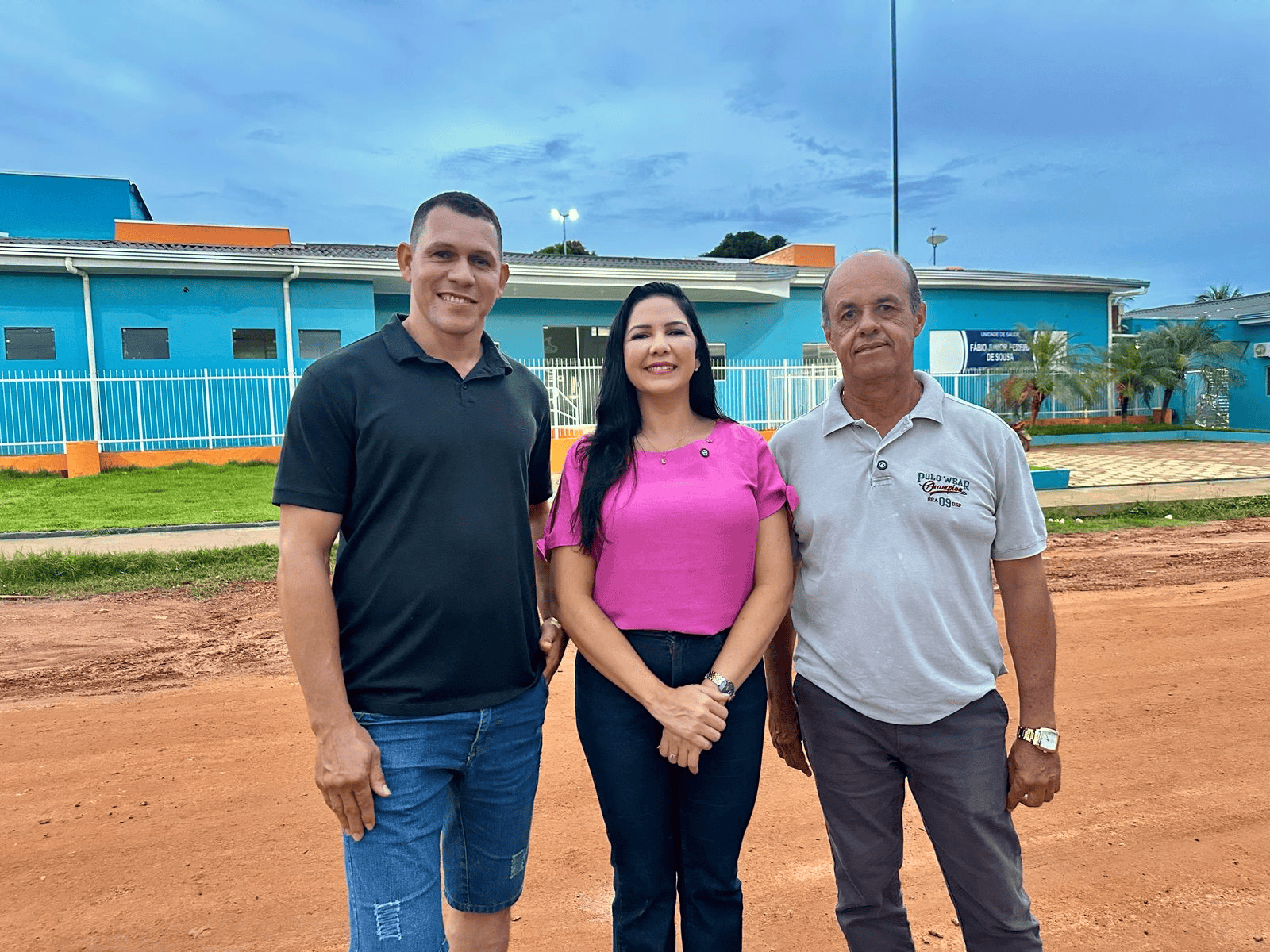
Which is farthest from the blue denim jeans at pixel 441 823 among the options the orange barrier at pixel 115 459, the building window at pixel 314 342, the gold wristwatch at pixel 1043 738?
the building window at pixel 314 342

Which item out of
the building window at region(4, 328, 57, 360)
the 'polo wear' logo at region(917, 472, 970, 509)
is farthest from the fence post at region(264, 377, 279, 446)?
the 'polo wear' logo at region(917, 472, 970, 509)

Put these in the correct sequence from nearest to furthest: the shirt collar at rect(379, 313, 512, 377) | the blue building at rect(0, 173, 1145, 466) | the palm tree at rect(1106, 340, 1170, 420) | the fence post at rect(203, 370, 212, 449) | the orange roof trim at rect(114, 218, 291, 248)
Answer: the shirt collar at rect(379, 313, 512, 377) < the blue building at rect(0, 173, 1145, 466) < the fence post at rect(203, 370, 212, 449) < the orange roof trim at rect(114, 218, 291, 248) < the palm tree at rect(1106, 340, 1170, 420)

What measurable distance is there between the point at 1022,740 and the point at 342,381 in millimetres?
1958

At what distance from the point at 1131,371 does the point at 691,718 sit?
26.7m

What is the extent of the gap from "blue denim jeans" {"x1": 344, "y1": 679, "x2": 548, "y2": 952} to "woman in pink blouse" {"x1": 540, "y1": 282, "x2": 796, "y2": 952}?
0.72ft

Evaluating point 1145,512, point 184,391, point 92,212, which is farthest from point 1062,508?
point 92,212

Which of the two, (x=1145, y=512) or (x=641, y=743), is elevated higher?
(x=641, y=743)

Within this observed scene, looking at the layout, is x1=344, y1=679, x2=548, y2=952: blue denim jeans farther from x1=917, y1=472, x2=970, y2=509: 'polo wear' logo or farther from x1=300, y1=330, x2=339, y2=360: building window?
x1=300, y1=330, x2=339, y2=360: building window

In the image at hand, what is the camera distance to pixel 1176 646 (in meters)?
5.64

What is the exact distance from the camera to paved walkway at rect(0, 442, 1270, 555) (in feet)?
30.4

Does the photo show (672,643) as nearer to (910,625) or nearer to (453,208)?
(910,625)

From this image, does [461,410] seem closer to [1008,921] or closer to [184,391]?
Answer: [1008,921]

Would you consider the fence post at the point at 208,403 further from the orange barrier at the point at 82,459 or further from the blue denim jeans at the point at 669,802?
the blue denim jeans at the point at 669,802

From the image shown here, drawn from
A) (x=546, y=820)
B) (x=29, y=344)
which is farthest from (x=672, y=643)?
(x=29, y=344)
